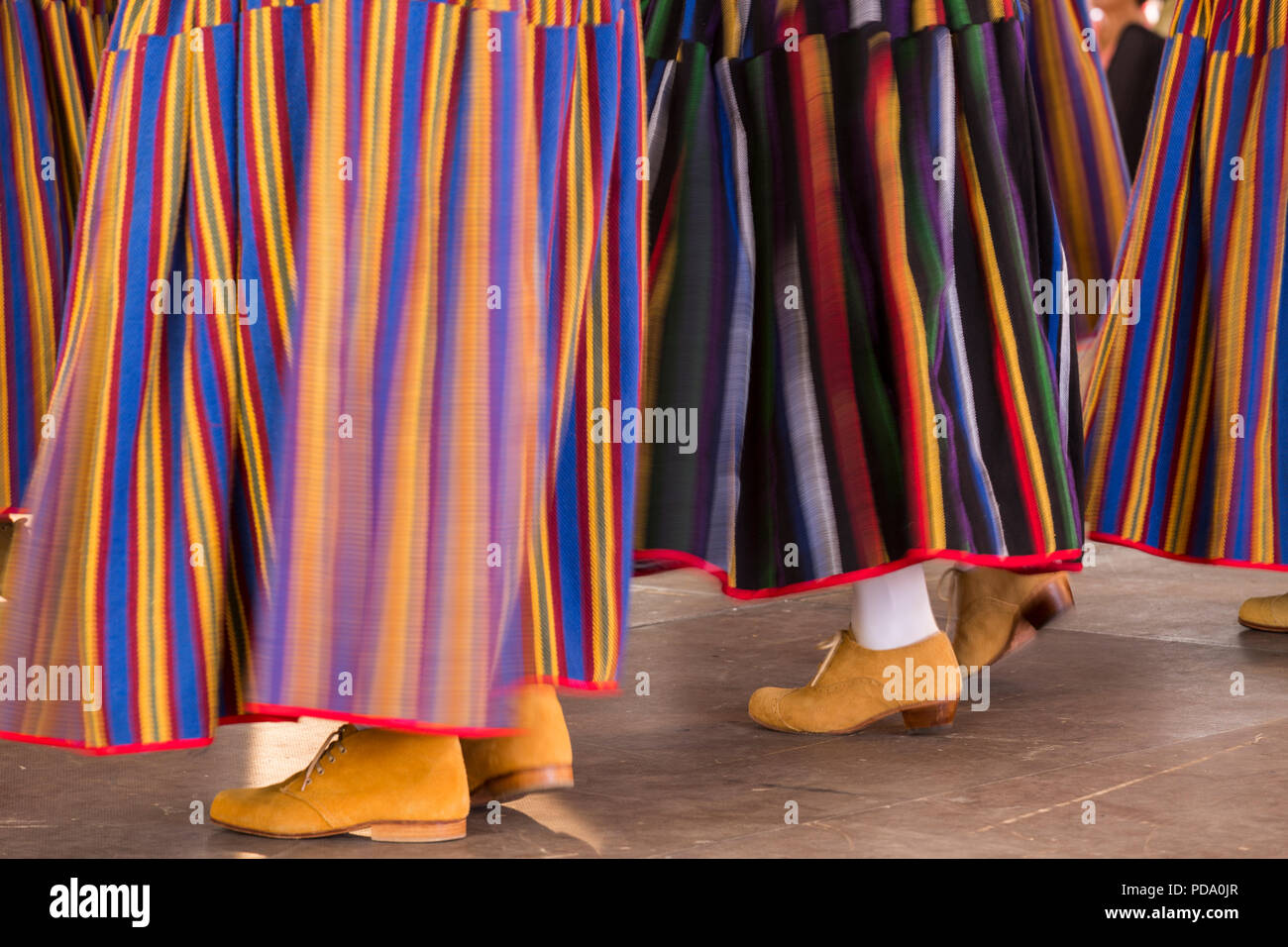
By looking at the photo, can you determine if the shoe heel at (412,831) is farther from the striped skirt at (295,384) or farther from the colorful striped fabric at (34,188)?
the colorful striped fabric at (34,188)

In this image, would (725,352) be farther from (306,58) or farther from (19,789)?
(19,789)

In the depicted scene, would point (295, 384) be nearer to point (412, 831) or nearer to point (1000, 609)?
point (412, 831)

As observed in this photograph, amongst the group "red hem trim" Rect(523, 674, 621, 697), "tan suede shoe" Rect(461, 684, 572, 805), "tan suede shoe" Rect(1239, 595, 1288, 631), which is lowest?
"tan suede shoe" Rect(1239, 595, 1288, 631)

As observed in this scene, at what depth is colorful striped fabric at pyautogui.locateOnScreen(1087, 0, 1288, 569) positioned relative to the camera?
2.91 meters

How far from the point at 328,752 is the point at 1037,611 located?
48.2 inches

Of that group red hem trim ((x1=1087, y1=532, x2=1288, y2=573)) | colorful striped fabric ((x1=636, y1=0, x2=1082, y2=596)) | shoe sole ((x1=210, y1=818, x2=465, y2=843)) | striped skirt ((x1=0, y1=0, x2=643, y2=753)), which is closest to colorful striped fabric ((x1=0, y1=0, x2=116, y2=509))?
colorful striped fabric ((x1=636, y1=0, x2=1082, y2=596))

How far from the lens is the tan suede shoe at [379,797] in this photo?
181 centimetres

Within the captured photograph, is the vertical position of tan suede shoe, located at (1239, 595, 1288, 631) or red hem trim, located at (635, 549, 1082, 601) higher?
red hem trim, located at (635, 549, 1082, 601)

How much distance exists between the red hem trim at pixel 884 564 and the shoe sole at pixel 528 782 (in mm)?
539

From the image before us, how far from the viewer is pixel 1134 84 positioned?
3.82 m

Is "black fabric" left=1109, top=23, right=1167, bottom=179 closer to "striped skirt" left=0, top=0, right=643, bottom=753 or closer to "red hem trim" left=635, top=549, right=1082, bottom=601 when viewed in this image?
"red hem trim" left=635, top=549, right=1082, bottom=601

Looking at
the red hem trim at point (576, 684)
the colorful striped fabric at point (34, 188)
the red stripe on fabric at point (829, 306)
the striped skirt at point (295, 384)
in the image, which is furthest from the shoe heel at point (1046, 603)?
the colorful striped fabric at point (34, 188)

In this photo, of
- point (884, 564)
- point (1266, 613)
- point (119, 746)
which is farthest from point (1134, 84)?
point (119, 746)
